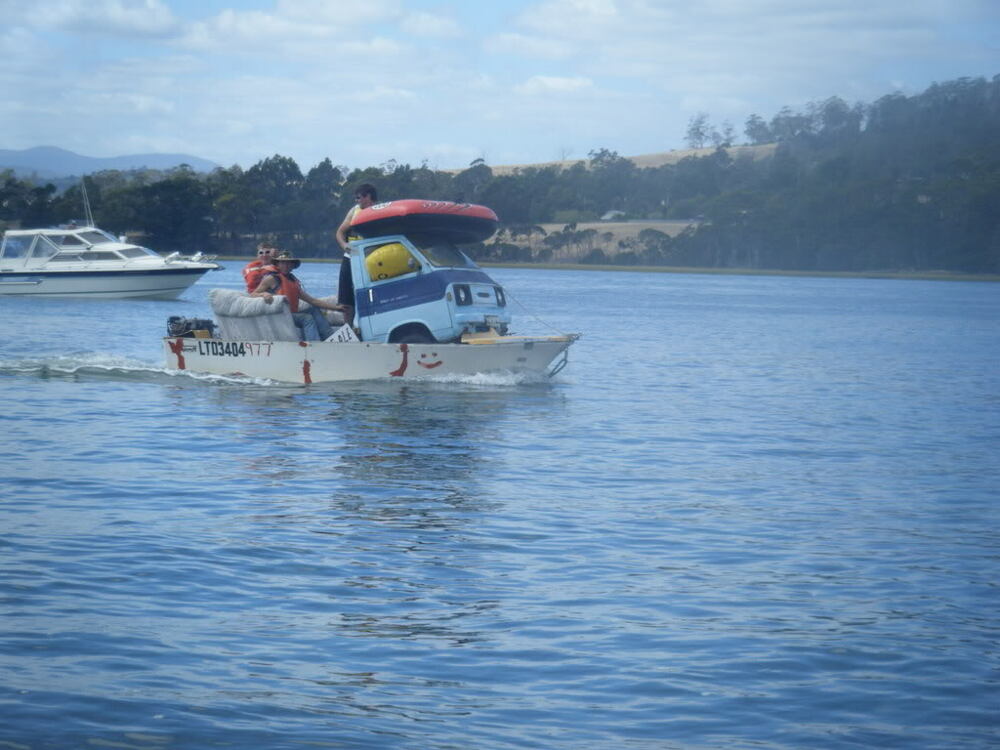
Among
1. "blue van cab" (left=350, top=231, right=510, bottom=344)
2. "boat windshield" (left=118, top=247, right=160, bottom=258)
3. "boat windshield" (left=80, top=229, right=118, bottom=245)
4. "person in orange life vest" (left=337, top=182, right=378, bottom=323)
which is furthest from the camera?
"boat windshield" (left=118, top=247, right=160, bottom=258)

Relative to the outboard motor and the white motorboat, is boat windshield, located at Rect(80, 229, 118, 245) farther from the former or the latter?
the white motorboat

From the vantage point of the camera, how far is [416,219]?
770 inches

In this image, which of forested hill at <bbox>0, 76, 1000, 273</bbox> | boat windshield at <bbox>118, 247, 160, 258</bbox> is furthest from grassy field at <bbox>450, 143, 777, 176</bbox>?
boat windshield at <bbox>118, 247, 160, 258</bbox>

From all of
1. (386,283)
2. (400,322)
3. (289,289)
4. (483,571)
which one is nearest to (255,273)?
(289,289)

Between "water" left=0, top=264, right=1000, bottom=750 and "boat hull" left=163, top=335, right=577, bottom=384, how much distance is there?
0.28 m

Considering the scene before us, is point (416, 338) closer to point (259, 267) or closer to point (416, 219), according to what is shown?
point (416, 219)

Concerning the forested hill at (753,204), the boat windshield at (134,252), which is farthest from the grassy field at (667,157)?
the boat windshield at (134,252)

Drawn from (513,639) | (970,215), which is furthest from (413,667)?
(970,215)

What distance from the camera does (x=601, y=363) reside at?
2822 centimetres

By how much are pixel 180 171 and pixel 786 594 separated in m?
114

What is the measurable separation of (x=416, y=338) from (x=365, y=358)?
0.84 m

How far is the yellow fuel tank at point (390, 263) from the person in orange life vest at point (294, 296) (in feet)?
2.85

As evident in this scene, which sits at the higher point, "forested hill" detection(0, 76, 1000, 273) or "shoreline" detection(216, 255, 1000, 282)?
"forested hill" detection(0, 76, 1000, 273)

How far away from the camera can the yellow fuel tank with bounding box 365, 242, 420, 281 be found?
19.5 metres
